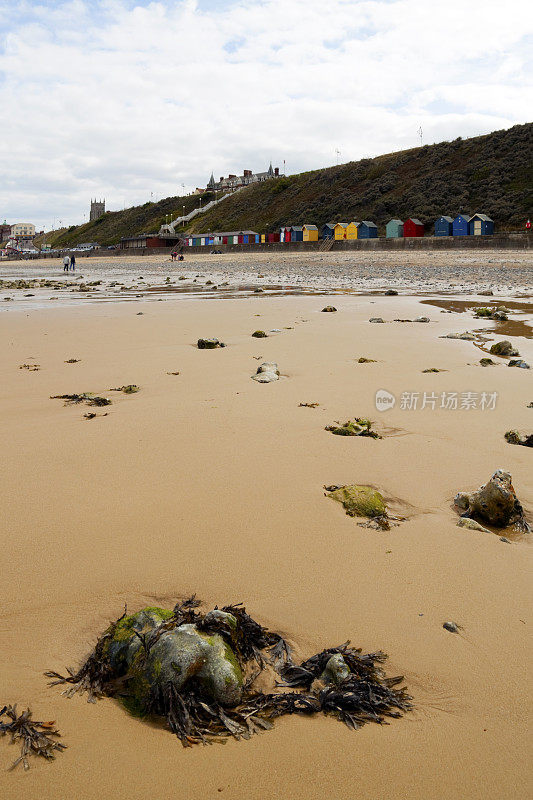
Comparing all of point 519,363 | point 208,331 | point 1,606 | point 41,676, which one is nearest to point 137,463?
point 1,606

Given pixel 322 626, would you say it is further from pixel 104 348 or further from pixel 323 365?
pixel 104 348

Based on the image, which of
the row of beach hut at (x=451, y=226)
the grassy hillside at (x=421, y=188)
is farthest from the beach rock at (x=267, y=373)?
the grassy hillside at (x=421, y=188)

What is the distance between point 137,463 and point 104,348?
4.89 metres

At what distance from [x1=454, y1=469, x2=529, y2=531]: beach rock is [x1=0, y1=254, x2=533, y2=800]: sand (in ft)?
0.45

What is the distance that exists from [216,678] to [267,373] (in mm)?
4343

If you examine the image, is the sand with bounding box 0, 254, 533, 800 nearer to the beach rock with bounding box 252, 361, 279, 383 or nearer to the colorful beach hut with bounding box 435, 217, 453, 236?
the beach rock with bounding box 252, 361, 279, 383

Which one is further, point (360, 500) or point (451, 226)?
point (451, 226)

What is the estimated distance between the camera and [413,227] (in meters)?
55.9

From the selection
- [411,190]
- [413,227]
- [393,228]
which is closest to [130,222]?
[411,190]

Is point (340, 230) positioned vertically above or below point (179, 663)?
above

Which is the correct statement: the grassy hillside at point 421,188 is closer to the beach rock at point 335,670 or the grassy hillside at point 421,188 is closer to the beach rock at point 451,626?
the beach rock at point 451,626

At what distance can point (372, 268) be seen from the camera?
31.8 m

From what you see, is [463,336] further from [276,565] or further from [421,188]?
[421,188]

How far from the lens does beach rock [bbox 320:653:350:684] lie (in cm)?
180
